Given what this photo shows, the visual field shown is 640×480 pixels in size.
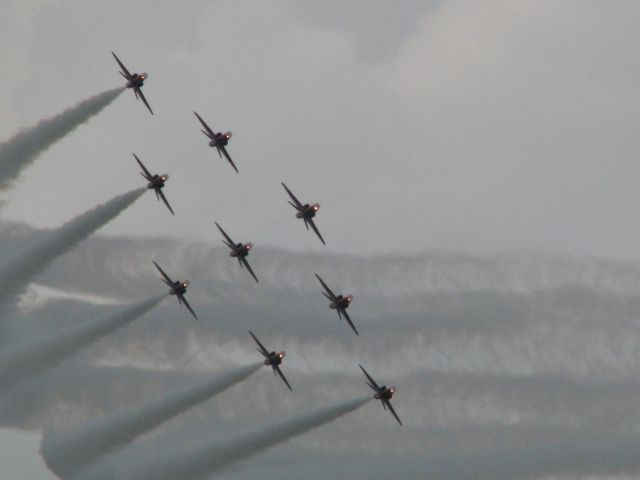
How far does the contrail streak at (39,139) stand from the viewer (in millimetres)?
127562

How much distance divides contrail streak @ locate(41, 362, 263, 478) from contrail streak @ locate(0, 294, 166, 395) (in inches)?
173

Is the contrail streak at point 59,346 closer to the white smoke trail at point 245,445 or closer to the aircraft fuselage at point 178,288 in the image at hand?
the aircraft fuselage at point 178,288

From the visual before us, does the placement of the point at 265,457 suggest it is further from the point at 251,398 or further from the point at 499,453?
the point at 499,453

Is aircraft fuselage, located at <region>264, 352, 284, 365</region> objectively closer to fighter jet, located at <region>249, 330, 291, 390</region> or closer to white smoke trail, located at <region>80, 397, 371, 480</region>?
fighter jet, located at <region>249, 330, 291, 390</region>

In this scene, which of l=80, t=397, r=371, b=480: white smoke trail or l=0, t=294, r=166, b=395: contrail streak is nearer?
l=80, t=397, r=371, b=480: white smoke trail

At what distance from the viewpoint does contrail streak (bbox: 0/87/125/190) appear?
12756cm

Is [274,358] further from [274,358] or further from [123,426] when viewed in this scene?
[123,426]

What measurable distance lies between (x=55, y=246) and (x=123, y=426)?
35.7 feet

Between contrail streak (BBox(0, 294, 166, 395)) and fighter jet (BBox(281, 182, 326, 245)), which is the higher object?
fighter jet (BBox(281, 182, 326, 245))

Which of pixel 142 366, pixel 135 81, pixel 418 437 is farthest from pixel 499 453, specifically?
pixel 135 81

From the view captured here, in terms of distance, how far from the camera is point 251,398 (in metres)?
134

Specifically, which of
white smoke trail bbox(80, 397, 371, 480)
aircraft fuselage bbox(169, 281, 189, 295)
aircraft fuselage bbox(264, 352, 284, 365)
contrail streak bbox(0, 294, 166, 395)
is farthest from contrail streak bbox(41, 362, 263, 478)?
aircraft fuselage bbox(169, 281, 189, 295)

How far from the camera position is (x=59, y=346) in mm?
127562

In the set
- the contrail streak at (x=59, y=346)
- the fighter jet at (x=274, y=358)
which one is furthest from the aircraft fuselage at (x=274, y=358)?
the contrail streak at (x=59, y=346)
